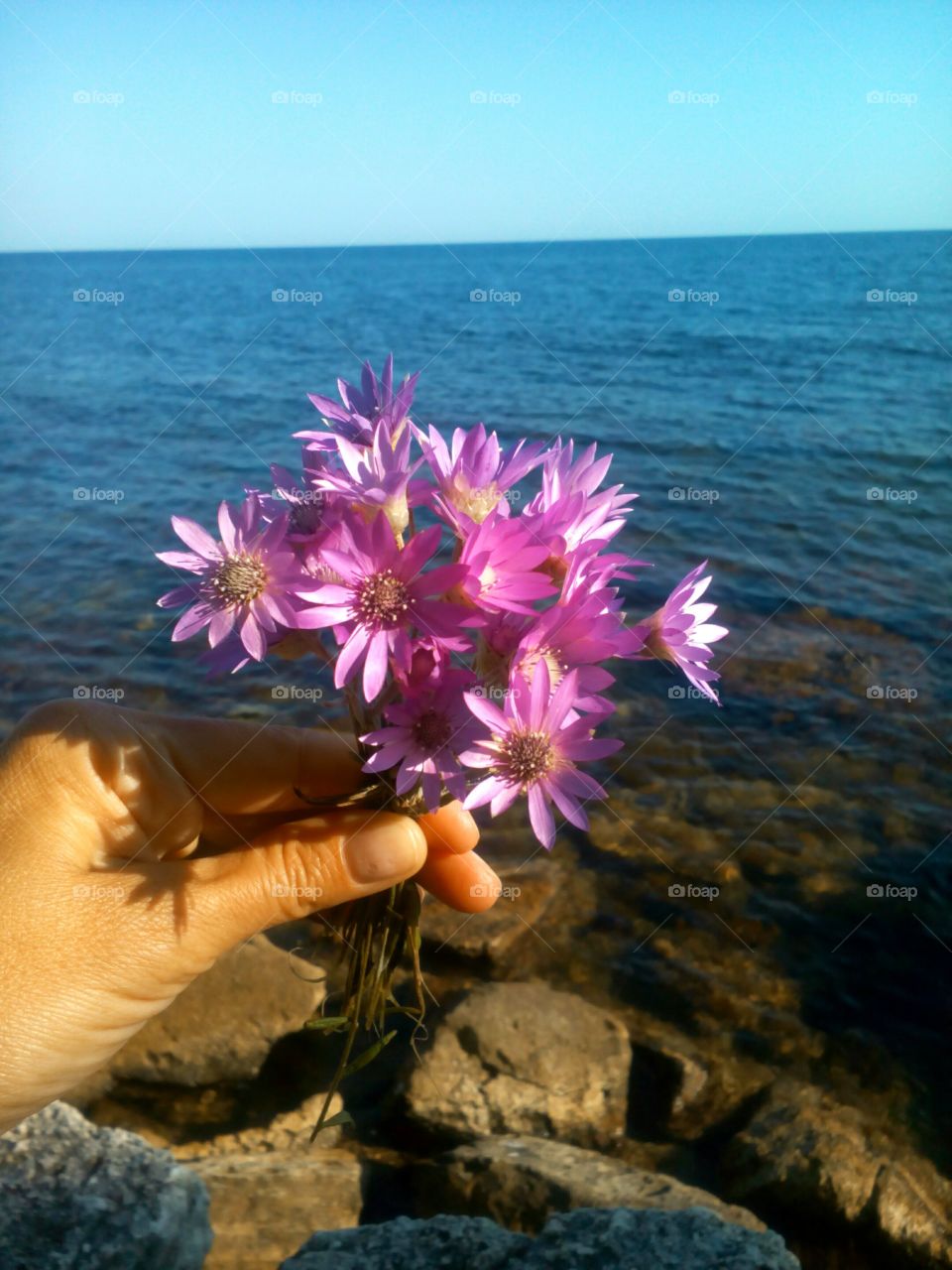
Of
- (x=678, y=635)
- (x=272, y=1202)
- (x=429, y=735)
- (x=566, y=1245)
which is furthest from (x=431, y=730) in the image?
(x=272, y=1202)

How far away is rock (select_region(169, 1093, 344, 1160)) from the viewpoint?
450 centimetres

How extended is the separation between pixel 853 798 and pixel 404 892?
490cm

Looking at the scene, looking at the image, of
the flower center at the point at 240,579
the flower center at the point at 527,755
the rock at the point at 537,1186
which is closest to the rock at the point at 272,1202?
the rock at the point at 537,1186

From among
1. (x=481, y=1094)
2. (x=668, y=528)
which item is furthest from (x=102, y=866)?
(x=668, y=528)

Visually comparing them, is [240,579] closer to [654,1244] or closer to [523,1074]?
[654,1244]

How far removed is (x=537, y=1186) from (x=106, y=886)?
8.59ft

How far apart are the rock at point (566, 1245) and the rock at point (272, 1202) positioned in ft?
1.71

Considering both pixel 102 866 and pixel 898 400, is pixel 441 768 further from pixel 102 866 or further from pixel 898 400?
pixel 898 400

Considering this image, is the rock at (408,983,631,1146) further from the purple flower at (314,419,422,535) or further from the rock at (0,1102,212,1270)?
the purple flower at (314,419,422,535)

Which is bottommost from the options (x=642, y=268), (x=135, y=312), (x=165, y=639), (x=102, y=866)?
(x=165, y=639)

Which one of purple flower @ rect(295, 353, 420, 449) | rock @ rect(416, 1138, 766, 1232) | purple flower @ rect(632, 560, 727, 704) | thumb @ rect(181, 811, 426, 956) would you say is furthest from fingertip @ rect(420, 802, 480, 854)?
rock @ rect(416, 1138, 766, 1232)

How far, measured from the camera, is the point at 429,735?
84.8 inches

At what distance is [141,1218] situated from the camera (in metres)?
3.47

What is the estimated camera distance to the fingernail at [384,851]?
2408mm
